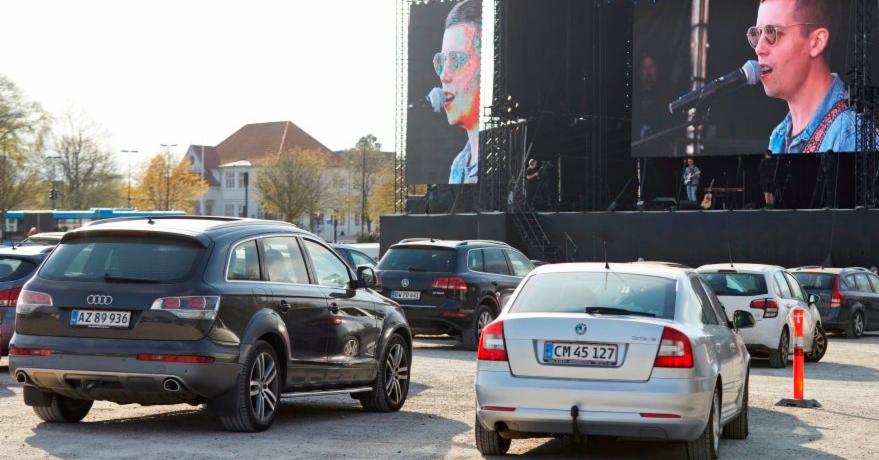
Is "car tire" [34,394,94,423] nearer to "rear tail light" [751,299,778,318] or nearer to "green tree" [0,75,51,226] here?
"rear tail light" [751,299,778,318]

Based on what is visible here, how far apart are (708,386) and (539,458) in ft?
4.27

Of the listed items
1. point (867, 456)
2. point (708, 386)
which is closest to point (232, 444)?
point (708, 386)

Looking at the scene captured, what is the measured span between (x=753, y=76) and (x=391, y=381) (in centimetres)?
2703

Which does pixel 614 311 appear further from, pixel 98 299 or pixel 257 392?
pixel 98 299

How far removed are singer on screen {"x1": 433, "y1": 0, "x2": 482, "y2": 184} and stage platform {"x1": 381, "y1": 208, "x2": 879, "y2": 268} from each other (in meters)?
3.16

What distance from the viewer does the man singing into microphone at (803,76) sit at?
1388 inches

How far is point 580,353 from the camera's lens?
8.70 meters

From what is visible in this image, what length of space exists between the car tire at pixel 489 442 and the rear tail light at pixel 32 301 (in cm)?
310

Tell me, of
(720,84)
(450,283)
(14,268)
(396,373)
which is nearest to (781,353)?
(450,283)

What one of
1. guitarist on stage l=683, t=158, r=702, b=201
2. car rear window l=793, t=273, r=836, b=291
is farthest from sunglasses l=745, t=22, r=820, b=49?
car rear window l=793, t=273, r=836, b=291

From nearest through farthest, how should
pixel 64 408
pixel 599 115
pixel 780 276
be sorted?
pixel 64 408 < pixel 780 276 < pixel 599 115

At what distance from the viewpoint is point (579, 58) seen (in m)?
42.3

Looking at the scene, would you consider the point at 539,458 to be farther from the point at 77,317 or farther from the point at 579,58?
the point at 579,58

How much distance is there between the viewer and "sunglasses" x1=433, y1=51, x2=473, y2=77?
44.5 meters
